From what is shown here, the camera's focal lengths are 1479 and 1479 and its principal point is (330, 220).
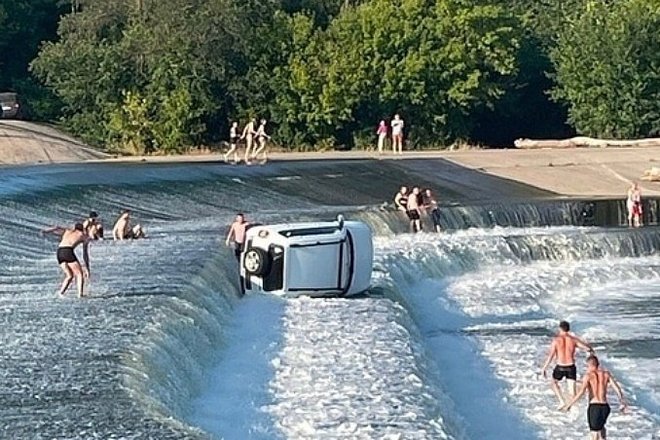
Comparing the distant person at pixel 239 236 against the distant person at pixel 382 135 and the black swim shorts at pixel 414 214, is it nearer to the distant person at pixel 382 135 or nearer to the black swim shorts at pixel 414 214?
the black swim shorts at pixel 414 214

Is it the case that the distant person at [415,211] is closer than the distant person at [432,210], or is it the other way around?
the distant person at [415,211]

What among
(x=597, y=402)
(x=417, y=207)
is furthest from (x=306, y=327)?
(x=417, y=207)

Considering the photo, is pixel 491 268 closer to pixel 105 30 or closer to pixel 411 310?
pixel 411 310

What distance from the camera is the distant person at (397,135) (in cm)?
4917

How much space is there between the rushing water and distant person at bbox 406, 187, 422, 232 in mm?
423

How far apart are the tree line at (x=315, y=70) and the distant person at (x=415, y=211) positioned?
20.4 meters

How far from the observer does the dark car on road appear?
5581 centimetres

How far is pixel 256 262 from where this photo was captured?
22.8 m

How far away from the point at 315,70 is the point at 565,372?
37.7 meters

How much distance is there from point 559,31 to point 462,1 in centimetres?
680

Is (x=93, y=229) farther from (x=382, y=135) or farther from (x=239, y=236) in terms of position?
(x=382, y=135)

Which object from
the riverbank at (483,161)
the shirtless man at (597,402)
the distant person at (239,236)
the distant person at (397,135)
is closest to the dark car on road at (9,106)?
the riverbank at (483,161)

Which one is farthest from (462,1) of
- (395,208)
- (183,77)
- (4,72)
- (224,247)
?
(224,247)

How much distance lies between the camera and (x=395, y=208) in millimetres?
35281
